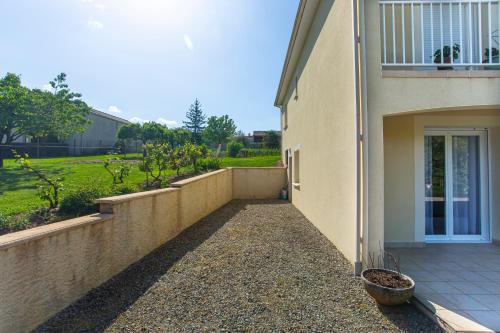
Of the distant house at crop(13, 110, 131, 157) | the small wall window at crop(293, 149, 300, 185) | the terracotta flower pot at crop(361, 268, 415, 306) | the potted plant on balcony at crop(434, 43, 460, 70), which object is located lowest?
the terracotta flower pot at crop(361, 268, 415, 306)

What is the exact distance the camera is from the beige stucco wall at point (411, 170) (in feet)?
18.7

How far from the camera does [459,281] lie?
4066 millimetres

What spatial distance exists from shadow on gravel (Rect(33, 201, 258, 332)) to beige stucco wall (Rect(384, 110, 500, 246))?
4532mm

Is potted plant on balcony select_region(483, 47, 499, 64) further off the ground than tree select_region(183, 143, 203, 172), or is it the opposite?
potted plant on balcony select_region(483, 47, 499, 64)

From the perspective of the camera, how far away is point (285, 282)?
4203 mm

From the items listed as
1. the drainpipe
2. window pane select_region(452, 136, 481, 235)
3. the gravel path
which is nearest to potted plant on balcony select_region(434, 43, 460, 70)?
the drainpipe

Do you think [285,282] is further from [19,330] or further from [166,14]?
[166,14]

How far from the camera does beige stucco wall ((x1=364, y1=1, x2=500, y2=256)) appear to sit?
13.8ft

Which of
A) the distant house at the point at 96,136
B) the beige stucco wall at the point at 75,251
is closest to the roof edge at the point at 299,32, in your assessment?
the beige stucco wall at the point at 75,251

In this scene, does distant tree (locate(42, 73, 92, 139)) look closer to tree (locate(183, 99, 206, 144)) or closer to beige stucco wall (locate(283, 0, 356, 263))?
beige stucco wall (locate(283, 0, 356, 263))

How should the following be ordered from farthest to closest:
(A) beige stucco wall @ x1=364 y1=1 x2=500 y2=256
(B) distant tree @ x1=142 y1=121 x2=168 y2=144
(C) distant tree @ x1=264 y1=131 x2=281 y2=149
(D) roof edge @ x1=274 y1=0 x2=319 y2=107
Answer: (B) distant tree @ x1=142 y1=121 x2=168 y2=144
(C) distant tree @ x1=264 y1=131 x2=281 y2=149
(D) roof edge @ x1=274 y1=0 x2=319 y2=107
(A) beige stucco wall @ x1=364 y1=1 x2=500 y2=256

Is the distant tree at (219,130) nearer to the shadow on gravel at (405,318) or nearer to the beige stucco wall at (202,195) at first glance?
the beige stucco wall at (202,195)

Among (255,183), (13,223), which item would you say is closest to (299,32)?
(255,183)

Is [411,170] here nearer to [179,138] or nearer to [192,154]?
[192,154]
